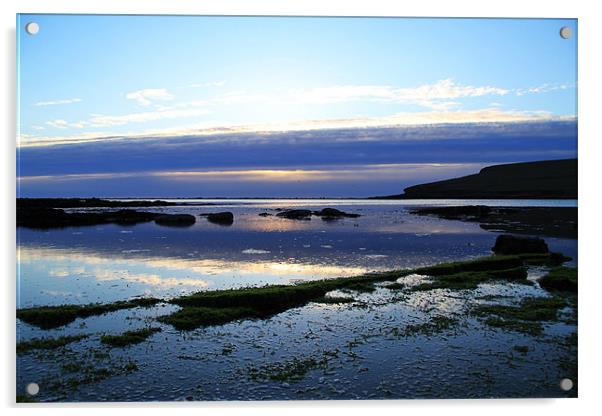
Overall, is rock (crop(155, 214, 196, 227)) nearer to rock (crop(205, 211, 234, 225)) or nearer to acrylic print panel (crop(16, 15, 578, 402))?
rock (crop(205, 211, 234, 225))

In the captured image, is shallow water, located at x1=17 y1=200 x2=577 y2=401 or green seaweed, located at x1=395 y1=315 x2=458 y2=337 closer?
shallow water, located at x1=17 y1=200 x2=577 y2=401

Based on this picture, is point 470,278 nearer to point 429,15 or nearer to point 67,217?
point 429,15

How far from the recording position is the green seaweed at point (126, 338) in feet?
29.9

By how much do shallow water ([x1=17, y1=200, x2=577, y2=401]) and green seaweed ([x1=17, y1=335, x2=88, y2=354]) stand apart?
0.18 m

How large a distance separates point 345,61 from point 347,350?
20.6 feet

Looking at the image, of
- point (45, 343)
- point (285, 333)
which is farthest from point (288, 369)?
point (45, 343)

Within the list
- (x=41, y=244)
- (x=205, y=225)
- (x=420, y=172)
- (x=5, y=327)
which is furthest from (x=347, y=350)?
(x=205, y=225)

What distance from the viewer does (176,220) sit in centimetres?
1983

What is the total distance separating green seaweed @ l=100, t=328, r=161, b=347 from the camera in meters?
9.12

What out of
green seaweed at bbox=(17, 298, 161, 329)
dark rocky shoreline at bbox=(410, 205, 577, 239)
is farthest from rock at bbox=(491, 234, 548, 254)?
green seaweed at bbox=(17, 298, 161, 329)

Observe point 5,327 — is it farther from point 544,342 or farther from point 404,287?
point 544,342

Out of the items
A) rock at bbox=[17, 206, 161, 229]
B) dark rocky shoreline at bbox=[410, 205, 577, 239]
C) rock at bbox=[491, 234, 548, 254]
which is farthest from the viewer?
rock at bbox=[491, 234, 548, 254]

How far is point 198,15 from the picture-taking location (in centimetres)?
844

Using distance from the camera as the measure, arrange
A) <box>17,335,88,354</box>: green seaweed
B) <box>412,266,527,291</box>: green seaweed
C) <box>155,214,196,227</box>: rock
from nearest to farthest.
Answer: <box>17,335,88,354</box>: green seaweed < <box>412,266,527,291</box>: green seaweed < <box>155,214,196,227</box>: rock
